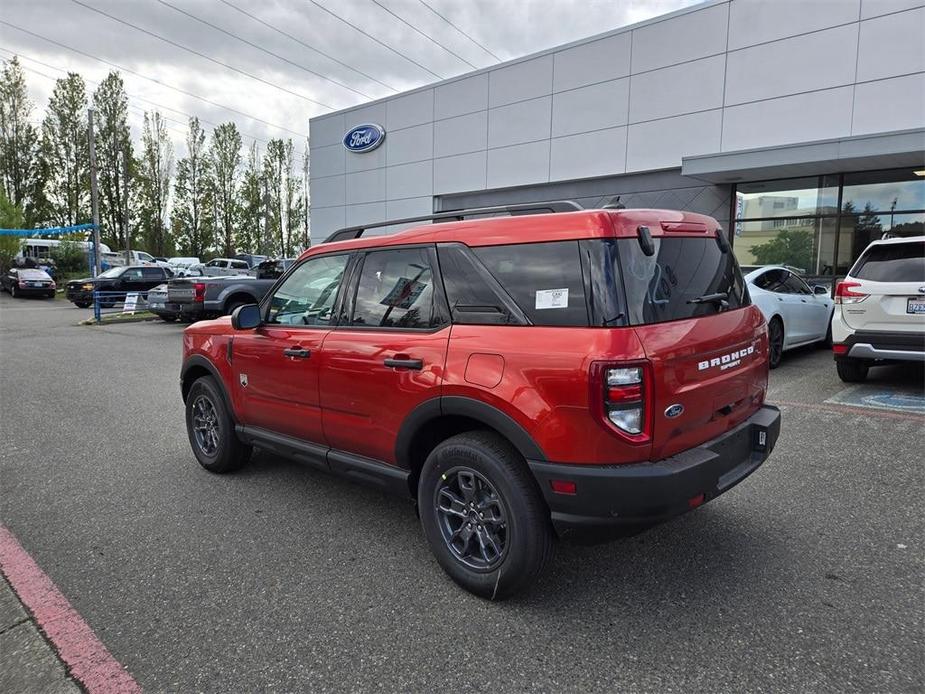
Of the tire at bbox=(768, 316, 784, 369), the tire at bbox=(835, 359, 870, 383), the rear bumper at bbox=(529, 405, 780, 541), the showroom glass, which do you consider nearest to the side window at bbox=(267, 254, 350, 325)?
the rear bumper at bbox=(529, 405, 780, 541)

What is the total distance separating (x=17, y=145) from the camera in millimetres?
42000

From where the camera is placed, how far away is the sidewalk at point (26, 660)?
7.47ft

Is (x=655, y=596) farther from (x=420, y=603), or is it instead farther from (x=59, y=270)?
(x=59, y=270)

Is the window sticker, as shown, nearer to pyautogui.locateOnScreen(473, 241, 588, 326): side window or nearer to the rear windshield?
pyautogui.locateOnScreen(473, 241, 588, 326): side window

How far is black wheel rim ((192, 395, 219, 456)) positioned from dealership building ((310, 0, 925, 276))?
11.8 m

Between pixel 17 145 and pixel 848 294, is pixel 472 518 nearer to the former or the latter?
pixel 848 294

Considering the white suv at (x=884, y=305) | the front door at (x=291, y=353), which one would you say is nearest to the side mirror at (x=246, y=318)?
the front door at (x=291, y=353)

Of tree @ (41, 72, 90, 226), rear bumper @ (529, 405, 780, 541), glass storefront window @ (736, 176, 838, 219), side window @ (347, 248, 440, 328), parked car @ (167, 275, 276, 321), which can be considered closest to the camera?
rear bumper @ (529, 405, 780, 541)

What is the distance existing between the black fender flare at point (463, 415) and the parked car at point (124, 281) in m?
21.3

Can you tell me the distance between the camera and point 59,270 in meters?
36.9

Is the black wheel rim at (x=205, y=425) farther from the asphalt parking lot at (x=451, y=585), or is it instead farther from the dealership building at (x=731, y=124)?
the dealership building at (x=731, y=124)

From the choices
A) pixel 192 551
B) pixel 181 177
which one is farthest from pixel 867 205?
pixel 181 177

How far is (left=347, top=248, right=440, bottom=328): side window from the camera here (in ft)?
10.2

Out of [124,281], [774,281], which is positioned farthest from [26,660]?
[124,281]
